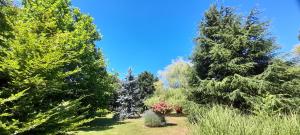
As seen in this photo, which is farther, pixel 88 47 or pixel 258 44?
pixel 88 47

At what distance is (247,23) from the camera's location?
682 inches

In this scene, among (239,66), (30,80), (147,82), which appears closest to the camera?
(30,80)

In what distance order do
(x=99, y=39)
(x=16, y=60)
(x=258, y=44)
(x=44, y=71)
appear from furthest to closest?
(x=99, y=39)
(x=258, y=44)
(x=44, y=71)
(x=16, y=60)

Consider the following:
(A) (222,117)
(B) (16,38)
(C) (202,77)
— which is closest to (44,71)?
(B) (16,38)

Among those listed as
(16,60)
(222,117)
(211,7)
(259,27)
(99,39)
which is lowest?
(222,117)

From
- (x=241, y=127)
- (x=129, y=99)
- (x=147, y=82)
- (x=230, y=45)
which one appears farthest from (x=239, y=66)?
(x=147, y=82)

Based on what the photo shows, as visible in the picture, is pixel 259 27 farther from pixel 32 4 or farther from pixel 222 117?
pixel 32 4

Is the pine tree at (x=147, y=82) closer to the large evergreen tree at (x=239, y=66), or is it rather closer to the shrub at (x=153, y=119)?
the shrub at (x=153, y=119)

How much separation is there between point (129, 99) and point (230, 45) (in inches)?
389

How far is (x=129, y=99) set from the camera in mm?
23297

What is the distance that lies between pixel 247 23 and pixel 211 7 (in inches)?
96.0

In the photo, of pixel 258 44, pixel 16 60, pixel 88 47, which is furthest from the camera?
pixel 88 47

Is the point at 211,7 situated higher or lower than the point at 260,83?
higher

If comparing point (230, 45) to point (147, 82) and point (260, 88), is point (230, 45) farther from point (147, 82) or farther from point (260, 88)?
point (147, 82)
